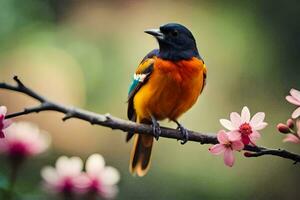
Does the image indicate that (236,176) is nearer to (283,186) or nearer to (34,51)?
(283,186)

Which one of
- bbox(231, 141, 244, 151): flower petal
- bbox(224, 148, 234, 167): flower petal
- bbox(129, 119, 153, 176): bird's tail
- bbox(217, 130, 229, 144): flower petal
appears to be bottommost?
bbox(224, 148, 234, 167): flower petal

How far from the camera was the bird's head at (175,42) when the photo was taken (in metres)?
2.23

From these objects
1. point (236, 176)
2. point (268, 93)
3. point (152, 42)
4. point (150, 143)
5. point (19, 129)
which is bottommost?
point (19, 129)

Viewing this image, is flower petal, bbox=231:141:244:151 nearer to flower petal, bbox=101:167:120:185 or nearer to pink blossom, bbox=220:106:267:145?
pink blossom, bbox=220:106:267:145

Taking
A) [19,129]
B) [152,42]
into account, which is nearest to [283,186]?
[152,42]

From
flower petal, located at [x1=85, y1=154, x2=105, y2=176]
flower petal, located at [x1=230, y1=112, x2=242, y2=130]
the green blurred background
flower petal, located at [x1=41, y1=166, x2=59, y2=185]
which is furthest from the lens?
the green blurred background

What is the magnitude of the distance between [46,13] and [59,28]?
297 mm

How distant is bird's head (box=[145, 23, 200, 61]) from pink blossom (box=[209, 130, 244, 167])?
85 cm

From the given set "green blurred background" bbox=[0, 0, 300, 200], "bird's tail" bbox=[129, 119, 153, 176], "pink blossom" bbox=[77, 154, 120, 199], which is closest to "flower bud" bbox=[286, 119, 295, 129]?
"pink blossom" bbox=[77, 154, 120, 199]

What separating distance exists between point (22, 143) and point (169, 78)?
0.66 m

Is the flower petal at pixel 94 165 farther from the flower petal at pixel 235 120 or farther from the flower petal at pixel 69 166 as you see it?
the flower petal at pixel 235 120

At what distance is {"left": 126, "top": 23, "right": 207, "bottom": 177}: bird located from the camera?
226cm

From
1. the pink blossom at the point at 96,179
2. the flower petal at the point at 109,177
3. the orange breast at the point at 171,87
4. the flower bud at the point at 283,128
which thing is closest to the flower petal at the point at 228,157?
the flower bud at the point at 283,128

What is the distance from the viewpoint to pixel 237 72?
5.59 m
